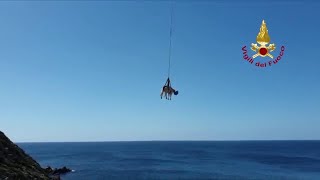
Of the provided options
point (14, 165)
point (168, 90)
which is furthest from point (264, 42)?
point (14, 165)

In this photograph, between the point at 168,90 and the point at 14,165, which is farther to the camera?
the point at 14,165

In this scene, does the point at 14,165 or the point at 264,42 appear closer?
the point at 264,42

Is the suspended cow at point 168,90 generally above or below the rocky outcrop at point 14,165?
above

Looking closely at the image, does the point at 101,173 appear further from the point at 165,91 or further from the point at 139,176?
the point at 165,91

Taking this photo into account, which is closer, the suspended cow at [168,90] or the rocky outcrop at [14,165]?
the suspended cow at [168,90]

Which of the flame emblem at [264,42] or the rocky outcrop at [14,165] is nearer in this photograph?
→ the flame emblem at [264,42]

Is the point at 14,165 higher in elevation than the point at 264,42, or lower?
lower

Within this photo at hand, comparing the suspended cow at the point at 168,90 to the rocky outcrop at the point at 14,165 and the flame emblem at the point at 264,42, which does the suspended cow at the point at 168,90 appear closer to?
the flame emblem at the point at 264,42

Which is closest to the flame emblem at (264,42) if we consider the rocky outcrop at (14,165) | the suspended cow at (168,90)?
the suspended cow at (168,90)

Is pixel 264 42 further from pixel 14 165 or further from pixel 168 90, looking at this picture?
pixel 14 165

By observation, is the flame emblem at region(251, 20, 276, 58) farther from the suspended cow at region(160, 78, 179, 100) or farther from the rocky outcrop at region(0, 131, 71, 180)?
the rocky outcrop at region(0, 131, 71, 180)

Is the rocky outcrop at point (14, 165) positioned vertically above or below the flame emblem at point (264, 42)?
below

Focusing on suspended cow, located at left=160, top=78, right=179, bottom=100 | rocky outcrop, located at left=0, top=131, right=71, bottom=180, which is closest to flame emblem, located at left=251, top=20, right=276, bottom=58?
suspended cow, located at left=160, top=78, right=179, bottom=100

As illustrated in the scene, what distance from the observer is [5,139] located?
46.8 metres
